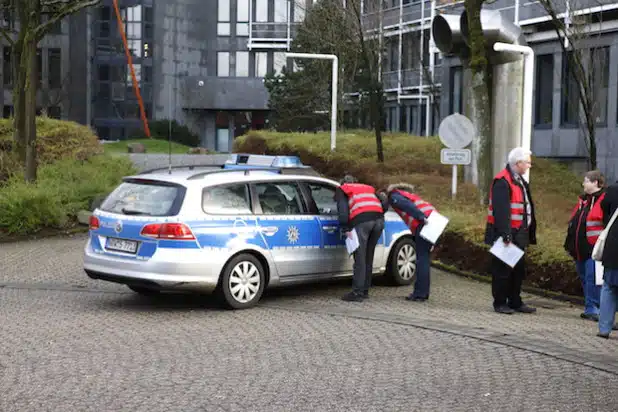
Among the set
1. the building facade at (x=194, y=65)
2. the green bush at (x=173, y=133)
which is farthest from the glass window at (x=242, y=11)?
the green bush at (x=173, y=133)

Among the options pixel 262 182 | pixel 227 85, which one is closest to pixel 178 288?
pixel 262 182

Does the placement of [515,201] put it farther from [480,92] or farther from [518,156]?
[480,92]

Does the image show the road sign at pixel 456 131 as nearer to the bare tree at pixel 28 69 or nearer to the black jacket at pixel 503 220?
the bare tree at pixel 28 69

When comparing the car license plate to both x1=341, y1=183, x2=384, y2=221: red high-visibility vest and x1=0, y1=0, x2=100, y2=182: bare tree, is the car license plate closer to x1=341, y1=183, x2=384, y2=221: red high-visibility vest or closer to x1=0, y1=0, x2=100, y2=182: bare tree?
x1=341, y1=183, x2=384, y2=221: red high-visibility vest

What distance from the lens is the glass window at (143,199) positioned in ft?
36.7

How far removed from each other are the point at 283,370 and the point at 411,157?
2225 cm

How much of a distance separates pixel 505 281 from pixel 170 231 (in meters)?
3.56

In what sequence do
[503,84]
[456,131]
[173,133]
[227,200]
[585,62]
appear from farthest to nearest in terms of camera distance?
[173,133] < [585,62] < [503,84] < [456,131] < [227,200]

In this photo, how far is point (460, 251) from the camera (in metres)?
15.2

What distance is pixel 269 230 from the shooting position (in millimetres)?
11641

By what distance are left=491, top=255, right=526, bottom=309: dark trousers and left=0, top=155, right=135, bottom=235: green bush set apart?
1031 centimetres

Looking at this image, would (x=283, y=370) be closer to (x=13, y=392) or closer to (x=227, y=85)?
(x=13, y=392)

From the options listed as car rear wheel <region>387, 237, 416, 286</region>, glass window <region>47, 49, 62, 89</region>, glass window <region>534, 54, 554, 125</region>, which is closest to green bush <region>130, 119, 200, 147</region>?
glass window <region>47, 49, 62, 89</region>

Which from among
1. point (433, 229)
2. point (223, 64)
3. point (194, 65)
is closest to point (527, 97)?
point (433, 229)
